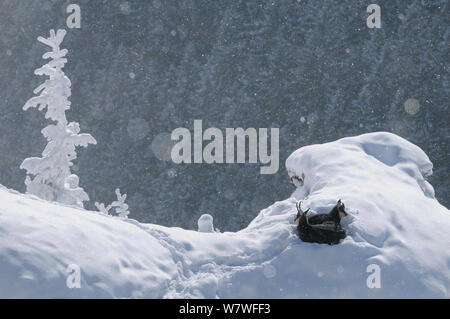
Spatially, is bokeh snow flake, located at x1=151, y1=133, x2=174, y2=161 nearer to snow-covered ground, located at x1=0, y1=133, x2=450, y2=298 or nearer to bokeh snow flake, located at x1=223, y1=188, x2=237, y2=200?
bokeh snow flake, located at x1=223, y1=188, x2=237, y2=200

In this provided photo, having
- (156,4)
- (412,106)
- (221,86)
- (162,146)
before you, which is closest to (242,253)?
(412,106)

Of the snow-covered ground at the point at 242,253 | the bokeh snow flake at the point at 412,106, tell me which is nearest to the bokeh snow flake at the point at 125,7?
the bokeh snow flake at the point at 412,106

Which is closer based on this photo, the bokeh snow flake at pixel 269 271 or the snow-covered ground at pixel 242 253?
the snow-covered ground at pixel 242 253

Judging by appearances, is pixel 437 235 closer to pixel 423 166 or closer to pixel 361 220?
pixel 361 220

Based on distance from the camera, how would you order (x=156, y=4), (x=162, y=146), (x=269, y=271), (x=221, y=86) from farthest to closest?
1. (x=156, y=4)
2. (x=221, y=86)
3. (x=162, y=146)
4. (x=269, y=271)

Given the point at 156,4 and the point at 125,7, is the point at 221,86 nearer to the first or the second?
the point at 156,4

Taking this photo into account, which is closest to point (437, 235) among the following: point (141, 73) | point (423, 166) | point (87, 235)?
point (423, 166)

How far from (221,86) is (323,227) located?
4513 centimetres

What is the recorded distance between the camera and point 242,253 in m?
7.23

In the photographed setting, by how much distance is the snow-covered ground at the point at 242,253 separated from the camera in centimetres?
595

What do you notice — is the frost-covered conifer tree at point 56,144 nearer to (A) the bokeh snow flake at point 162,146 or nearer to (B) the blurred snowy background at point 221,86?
(B) the blurred snowy background at point 221,86

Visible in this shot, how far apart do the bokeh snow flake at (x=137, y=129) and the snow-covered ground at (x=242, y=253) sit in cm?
4452

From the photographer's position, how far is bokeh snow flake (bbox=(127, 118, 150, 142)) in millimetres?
52188

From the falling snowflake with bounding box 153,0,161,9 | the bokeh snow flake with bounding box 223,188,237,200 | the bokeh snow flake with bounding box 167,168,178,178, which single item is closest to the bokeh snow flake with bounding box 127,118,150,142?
the bokeh snow flake with bounding box 167,168,178,178
